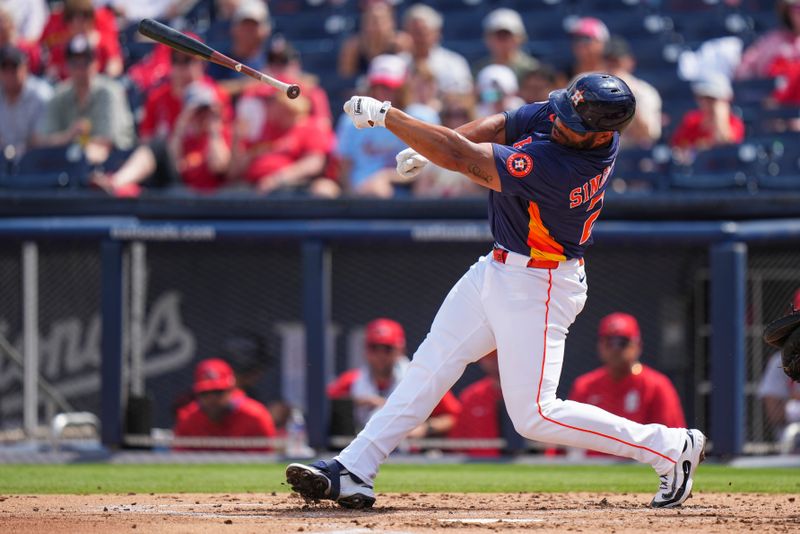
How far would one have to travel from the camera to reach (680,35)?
35.2 ft

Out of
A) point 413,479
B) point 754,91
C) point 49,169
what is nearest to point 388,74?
point 49,169

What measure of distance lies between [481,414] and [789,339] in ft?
9.89

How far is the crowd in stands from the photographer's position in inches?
333

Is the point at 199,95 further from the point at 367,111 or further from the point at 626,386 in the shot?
the point at 367,111

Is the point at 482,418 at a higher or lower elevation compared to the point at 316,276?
lower

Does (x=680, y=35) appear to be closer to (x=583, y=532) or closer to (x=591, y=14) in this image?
(x=591, y=14)

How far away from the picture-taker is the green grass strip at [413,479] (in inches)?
223

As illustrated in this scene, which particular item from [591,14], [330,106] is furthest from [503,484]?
[591,14]

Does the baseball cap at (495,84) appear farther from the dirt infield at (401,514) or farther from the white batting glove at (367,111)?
the white batting glove at (367,111)

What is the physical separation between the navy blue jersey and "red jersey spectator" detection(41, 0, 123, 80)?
6.26 m

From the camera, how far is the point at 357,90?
32.0ft

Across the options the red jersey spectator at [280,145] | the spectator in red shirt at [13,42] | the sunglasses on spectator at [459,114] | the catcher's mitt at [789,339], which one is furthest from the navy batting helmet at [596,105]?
the spectator in red shirt at [13,42]

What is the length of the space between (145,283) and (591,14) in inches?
186

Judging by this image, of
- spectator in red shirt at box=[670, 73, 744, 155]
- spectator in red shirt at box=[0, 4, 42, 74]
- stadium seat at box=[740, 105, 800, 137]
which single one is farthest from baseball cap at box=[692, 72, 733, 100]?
spectator in red shirt at box=[0, 4, 42, 74]
